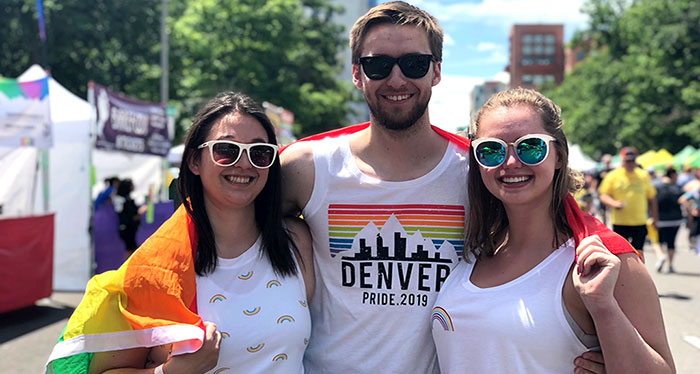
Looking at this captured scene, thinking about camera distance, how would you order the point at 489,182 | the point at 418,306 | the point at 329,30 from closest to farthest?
the point at 489,182, the point at 418,306, the point at 329,30

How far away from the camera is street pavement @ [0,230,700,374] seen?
228 inches

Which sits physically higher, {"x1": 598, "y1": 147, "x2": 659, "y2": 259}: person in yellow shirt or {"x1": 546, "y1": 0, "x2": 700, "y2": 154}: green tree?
{"x1": 546, "y1": 0, "x2": 700, "y2": 154}: green tree

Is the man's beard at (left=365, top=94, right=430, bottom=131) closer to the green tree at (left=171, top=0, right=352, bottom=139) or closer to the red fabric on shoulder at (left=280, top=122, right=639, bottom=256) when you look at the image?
the red fabric on shoulder at (left=280, top=122, right=639, bottom=256)

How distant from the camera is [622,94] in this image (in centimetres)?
3662

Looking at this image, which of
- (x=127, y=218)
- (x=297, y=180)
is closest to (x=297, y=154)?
(x=297, y=180)

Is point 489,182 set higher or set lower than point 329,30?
lower

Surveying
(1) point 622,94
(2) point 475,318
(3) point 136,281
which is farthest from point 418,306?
(1) point 622,94

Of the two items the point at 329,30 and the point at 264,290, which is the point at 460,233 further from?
the point at 329,30

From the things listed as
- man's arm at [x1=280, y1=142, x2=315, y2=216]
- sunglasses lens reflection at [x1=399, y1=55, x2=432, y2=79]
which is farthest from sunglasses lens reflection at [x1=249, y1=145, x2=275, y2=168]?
sunglasses lens reflection at [x1=399, y1=55, x2=432, y2=79]

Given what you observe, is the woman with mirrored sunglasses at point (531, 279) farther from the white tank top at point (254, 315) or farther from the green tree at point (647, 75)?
the green tree at point (647, 75)

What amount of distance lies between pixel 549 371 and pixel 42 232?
796 cm

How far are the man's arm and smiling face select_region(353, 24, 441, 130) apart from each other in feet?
1.13

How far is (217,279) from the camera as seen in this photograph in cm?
224

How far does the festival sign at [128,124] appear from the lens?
9.71 m
